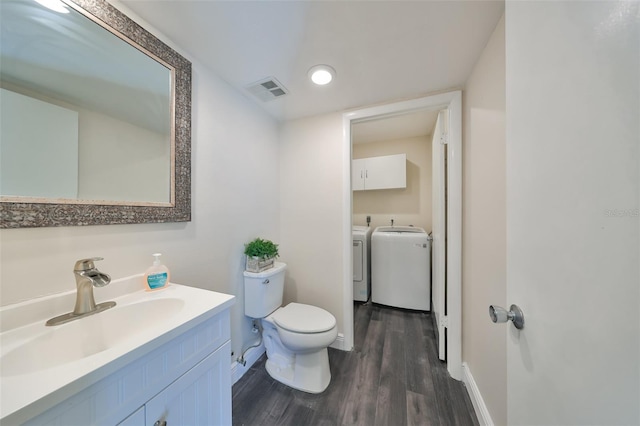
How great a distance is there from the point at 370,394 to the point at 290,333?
652 mm

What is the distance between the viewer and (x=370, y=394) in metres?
1.36

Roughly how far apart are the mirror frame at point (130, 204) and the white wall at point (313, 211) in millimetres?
926

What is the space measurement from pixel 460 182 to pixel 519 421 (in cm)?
129

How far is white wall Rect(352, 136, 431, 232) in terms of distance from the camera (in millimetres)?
2924

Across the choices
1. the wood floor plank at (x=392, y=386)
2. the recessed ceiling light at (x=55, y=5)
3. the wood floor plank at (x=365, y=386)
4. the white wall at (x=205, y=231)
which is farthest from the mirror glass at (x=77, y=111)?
the wood floor plank at (x=392, y=386)

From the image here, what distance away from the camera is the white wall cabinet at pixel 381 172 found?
9.07 ft

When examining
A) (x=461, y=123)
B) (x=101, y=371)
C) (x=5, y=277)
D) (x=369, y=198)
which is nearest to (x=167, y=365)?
(x=101, y=371)

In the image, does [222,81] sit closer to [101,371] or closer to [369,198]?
[101,371]

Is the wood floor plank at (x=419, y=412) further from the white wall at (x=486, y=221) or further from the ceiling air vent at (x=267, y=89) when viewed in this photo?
the ceiling air vent at (x=267, y=89)

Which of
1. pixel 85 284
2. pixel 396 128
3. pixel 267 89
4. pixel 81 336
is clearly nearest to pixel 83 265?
pixel 85 284

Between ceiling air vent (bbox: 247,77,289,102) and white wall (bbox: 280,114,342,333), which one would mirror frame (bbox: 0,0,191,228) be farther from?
white wall (bbox: 280,114,342,333)

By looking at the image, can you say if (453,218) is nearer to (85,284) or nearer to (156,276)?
(156,276)

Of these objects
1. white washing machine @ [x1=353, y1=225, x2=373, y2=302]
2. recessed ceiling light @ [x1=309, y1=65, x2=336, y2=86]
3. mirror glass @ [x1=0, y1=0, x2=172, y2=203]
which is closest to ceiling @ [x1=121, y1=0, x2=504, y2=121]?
recessed ceiling light @ [x1=309, y1=65, x2=336, y2=86]

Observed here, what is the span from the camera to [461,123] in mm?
1471
